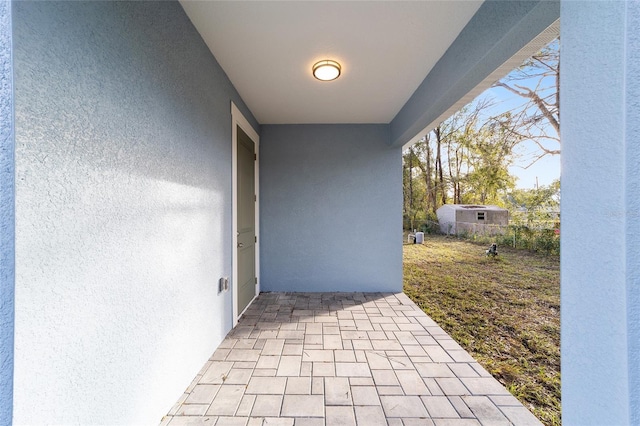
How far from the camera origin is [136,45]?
1321mm

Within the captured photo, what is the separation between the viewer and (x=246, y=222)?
3.37 metres

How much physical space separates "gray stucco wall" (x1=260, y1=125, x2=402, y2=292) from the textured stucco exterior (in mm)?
Result: 3100

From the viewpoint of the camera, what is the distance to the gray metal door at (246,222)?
3088mm

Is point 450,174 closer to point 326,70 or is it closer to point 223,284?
point 326,70

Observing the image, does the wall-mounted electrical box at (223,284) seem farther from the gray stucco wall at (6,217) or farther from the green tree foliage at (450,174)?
the green tree foliage at (450,174)

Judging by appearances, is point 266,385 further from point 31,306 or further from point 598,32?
point 598,32

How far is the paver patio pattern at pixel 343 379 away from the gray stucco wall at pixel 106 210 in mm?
306

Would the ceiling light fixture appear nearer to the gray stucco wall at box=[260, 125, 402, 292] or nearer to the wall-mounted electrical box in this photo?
the gray stucco wall at box=[260, 125, 402, 292]

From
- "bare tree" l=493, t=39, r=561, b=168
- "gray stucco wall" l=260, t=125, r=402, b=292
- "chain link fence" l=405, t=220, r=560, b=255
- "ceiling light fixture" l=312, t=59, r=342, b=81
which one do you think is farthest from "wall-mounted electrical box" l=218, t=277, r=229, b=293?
"chain link fence" l=405, t=220, r=560, b=255

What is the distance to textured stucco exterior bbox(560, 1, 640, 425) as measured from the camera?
72 centimetres

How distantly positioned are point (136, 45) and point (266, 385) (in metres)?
2.33

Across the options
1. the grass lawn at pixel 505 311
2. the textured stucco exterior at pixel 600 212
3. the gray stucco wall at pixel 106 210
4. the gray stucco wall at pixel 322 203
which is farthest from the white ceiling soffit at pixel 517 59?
the grass lawn at pixel 505 311

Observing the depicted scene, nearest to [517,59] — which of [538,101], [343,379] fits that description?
[343,379]

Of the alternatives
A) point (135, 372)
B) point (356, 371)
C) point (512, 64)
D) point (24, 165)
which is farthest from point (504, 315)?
point (24, 165)
